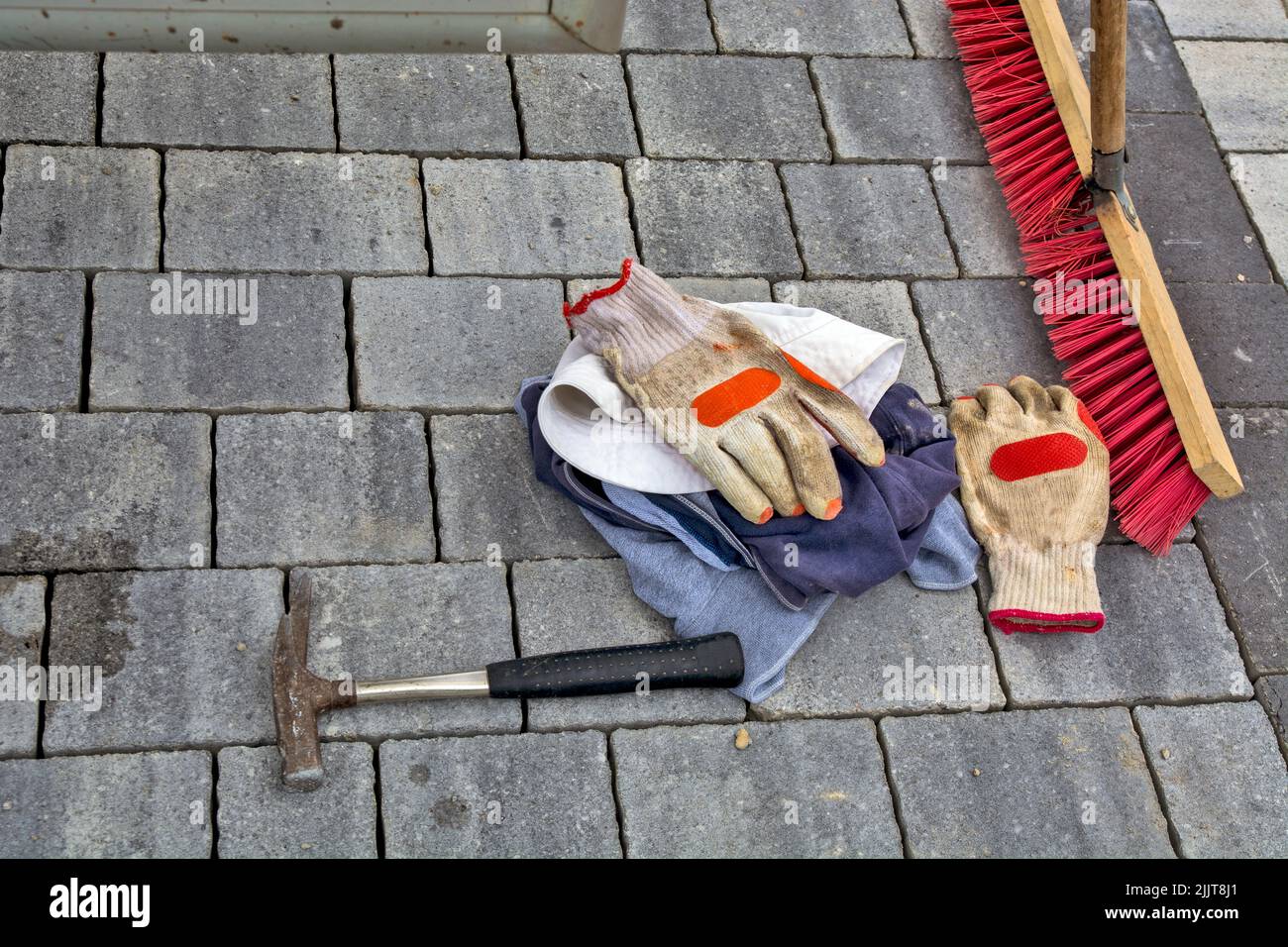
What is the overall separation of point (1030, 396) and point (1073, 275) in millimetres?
515

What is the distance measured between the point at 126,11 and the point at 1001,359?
3.20 metres

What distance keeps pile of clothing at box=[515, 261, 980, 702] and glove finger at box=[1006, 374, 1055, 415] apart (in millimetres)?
379

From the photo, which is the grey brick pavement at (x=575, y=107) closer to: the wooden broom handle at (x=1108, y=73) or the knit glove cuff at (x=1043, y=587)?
the wooden broom handle at (x=1108, y=73)

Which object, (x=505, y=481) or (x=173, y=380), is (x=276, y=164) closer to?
(x=173, y=380)

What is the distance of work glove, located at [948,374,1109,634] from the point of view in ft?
10.8

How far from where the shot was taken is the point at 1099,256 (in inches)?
152

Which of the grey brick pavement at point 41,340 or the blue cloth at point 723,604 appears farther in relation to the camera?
the grey brick pavement at point 41,340

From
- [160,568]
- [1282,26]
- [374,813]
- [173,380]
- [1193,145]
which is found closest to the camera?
[374,813]

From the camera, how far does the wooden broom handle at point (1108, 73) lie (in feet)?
10.8

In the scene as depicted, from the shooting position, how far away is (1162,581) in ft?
11.4

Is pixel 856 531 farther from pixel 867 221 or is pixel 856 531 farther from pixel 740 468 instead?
pixel 867 221

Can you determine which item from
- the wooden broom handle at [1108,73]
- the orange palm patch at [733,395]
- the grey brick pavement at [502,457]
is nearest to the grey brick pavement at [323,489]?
the grey brick pavement at [502,457]

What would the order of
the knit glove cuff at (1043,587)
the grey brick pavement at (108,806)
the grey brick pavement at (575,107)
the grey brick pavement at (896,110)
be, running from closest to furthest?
1. the grey brick pavement at (108,806)
2. the knit glove cuff at (1043,587)
3. the grey brick pavement at (575,107)
4. the grey brick pavement at (896,110)

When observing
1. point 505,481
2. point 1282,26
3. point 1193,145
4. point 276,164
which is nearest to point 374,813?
point 505,481
